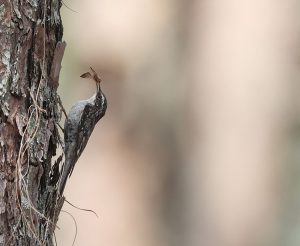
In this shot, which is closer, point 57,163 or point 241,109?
point 57,163

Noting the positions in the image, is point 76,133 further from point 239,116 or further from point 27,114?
point 239,116

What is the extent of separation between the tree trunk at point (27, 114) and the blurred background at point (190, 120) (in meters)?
1.11

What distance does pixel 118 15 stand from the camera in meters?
2.31

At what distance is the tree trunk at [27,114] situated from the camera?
1112mm

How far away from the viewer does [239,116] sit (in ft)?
7.47

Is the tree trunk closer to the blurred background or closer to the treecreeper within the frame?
the treecreeper

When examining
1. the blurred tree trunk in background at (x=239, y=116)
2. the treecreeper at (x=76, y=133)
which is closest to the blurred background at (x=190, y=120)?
the blurred tree trunk in background at (x=239, y=116)

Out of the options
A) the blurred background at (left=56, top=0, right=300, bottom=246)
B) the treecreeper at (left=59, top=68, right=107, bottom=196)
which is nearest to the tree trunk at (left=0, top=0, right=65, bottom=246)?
the treecreeper at (left=59, top=68, right=107, bottom=196)

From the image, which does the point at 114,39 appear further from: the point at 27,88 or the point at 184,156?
the point at 27,88

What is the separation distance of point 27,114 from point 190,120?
1.23 m

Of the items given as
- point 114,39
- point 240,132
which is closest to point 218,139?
point 240,132

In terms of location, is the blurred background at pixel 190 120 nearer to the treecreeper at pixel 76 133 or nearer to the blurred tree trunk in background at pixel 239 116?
the blurred tree trunk in background at pixel 239 116

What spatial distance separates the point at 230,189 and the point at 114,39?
21.5 inches

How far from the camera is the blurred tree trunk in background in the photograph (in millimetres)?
2262
